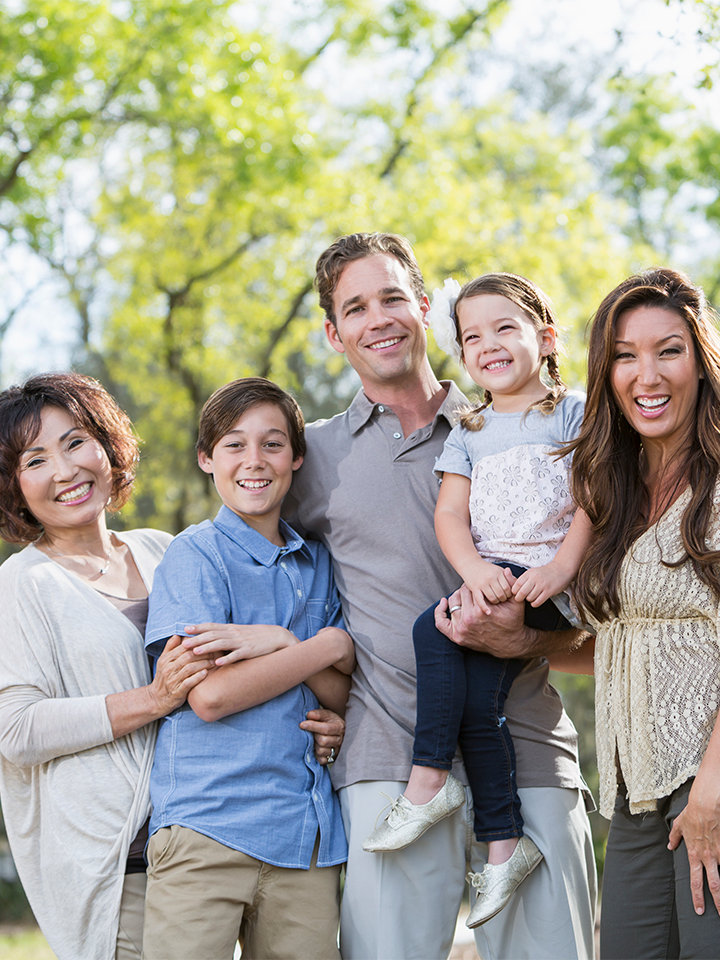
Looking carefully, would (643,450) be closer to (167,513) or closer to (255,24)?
(255,24)

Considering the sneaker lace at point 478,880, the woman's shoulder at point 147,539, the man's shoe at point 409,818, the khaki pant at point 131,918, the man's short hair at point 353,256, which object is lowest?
the khaki pant at point 131,918

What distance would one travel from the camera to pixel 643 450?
2.61m

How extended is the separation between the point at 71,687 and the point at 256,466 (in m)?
0.88

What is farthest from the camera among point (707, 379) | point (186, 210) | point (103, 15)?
point (186, 210)

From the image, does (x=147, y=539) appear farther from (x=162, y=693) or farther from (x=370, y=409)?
(x=370, y=409)

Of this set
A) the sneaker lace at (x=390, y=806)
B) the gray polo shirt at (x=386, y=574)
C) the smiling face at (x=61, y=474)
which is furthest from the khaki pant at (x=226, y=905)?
the smiling face at (x=61, y=474)

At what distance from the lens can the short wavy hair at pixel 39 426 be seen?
294cm

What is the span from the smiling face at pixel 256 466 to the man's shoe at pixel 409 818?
0.95 meters

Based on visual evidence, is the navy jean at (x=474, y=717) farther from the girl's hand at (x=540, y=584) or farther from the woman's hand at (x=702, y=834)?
the woman's hand at (x=702, y=834)

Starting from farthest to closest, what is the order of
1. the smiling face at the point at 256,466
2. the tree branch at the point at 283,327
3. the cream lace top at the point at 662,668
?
the tree branch at the point at 283,327, the smiling face at the point at 256,466, the cream lace top at the point at 662,668

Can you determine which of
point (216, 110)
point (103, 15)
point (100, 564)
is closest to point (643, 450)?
point (100, 564)

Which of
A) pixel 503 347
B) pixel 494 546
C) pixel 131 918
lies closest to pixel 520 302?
pixel 503 347

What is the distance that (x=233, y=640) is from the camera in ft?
8.77

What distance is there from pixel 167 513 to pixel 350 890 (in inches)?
435
